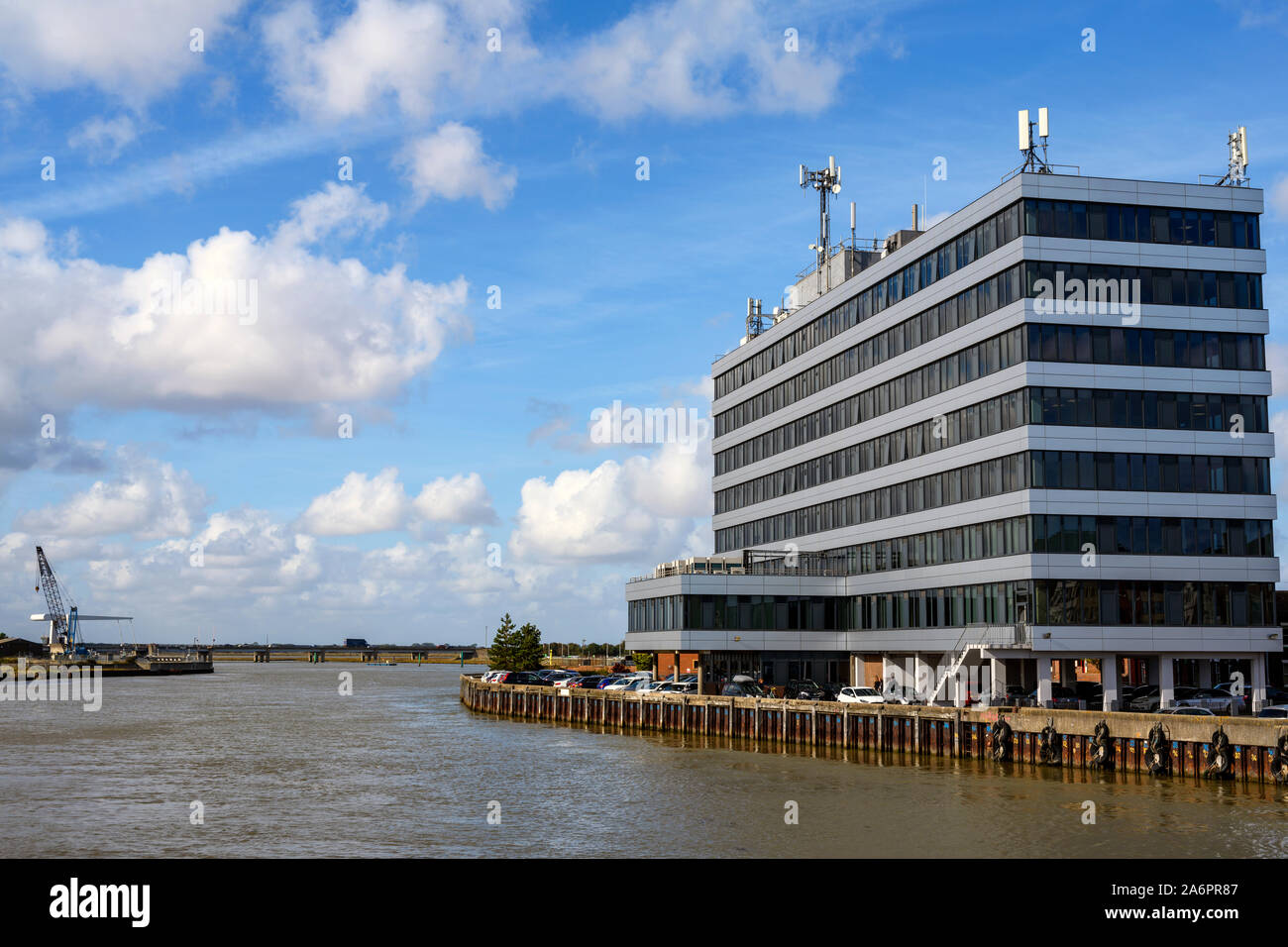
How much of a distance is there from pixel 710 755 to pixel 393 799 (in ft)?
69.7

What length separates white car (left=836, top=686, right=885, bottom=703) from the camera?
70.7 meters

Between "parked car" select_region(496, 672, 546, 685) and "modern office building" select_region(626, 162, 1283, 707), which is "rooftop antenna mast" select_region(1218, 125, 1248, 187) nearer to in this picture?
"modern office building" select_region(626, 162, 1283, 707)

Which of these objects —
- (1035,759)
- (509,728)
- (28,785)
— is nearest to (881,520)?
(509,728)

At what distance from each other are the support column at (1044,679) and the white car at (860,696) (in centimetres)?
939

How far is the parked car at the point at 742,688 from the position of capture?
267 feet

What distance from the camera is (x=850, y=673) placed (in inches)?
3883

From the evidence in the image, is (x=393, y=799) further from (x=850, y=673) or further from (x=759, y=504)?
(x=759, y=504)

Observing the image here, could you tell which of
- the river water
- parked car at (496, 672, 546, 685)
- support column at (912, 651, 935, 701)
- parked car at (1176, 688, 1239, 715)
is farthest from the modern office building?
parked car at (496, 672, 546, 685)

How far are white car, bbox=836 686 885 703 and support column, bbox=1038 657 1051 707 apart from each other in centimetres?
939

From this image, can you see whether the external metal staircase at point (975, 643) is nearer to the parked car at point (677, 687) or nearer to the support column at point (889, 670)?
the support column at point (889, 670)

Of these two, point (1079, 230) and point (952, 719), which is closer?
point (952, 719)

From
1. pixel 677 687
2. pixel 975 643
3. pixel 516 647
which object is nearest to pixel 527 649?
pixel 516 647

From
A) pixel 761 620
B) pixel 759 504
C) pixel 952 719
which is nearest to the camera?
pixel 952 719

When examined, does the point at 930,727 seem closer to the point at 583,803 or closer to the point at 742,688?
the point at 583,803
